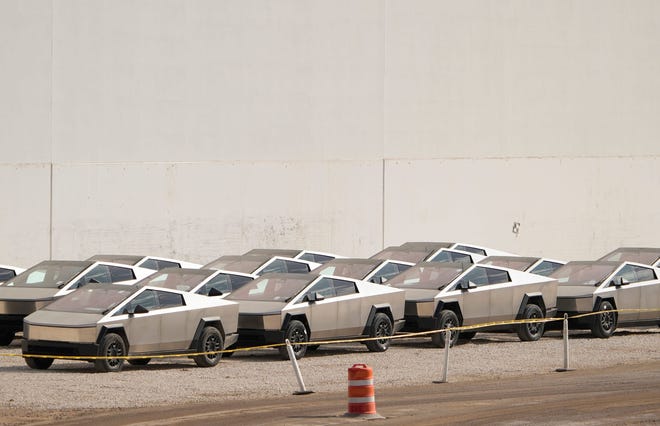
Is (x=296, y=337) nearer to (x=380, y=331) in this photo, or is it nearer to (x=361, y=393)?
(x=380, y=331)

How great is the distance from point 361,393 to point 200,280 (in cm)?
946

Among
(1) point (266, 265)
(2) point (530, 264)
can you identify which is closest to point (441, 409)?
(1) point (266, 265)

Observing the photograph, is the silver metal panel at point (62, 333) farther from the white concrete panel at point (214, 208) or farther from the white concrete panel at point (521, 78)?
the white concrete panel at point (521, 78)

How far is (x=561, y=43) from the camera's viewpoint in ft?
144

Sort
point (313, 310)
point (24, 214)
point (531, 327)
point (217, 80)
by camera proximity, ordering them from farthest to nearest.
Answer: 1. point (217, 80)
2. point (24, 214)
3. point (531, 327)
4. point (313, 310)

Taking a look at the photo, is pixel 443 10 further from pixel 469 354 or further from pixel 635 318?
pixel 469 354

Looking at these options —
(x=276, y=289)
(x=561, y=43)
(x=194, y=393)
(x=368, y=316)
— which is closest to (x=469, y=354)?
(x=368, y=316)

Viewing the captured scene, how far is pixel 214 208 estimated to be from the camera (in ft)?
121

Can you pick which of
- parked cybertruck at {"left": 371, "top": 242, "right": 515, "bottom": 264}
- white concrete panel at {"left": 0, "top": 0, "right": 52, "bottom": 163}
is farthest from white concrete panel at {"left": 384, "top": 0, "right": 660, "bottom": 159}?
white concrete panel at {"left": 0, "top": 0, "right": 52, "bottom": 163}

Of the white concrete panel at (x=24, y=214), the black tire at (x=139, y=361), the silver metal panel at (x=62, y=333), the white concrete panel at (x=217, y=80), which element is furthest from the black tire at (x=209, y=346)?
the white concrete panel at (x=217, y=80)

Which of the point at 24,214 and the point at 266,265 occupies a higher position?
the point at 24,214

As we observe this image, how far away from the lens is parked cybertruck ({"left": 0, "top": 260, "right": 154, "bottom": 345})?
81.0 feet

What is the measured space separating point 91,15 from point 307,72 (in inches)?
255

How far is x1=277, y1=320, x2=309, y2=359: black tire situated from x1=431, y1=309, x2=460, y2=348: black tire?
298cm
